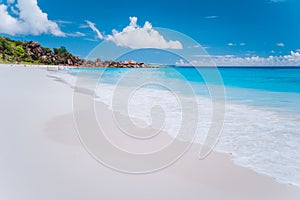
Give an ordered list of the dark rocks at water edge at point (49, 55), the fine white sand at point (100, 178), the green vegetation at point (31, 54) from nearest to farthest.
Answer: the fine white sand at point (100, 178)
the green vegetation at point (31, 54)
the dark rocks at water edge at point (49, 55)

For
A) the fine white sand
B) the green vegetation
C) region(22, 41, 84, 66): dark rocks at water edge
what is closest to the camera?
the fine white sand

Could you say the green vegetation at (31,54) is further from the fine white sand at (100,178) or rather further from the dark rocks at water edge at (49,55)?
the fine white sand at (100,178)

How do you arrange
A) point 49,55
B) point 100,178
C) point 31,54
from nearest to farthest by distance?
point 100,178, point 31,54, point 49,55

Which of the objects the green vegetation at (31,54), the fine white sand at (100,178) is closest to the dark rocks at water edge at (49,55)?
the green vegetation at (31,54)

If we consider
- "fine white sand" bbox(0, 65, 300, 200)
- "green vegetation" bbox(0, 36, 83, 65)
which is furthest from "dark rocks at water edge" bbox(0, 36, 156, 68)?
"fine white sand" bbox(0, 65, 300, 200)

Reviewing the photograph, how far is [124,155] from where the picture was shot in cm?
344

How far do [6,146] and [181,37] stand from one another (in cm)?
348

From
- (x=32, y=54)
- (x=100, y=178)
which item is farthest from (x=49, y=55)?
(x=100, y=178)

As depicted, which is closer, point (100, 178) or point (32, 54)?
point (100, 178)

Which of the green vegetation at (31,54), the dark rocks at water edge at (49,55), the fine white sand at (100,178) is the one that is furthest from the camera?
the dark rocks at water edge at (49,55)

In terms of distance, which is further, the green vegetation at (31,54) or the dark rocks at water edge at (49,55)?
the dark rocks at water edge at (49,55)

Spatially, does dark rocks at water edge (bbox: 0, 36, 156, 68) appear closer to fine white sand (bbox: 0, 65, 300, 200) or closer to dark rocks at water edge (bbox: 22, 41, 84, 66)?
dark rocks at water edge (bbox: 22, 41, 84, 66)

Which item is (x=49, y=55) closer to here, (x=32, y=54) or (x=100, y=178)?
(x=32, y=54)

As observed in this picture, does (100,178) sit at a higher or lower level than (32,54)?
lower
